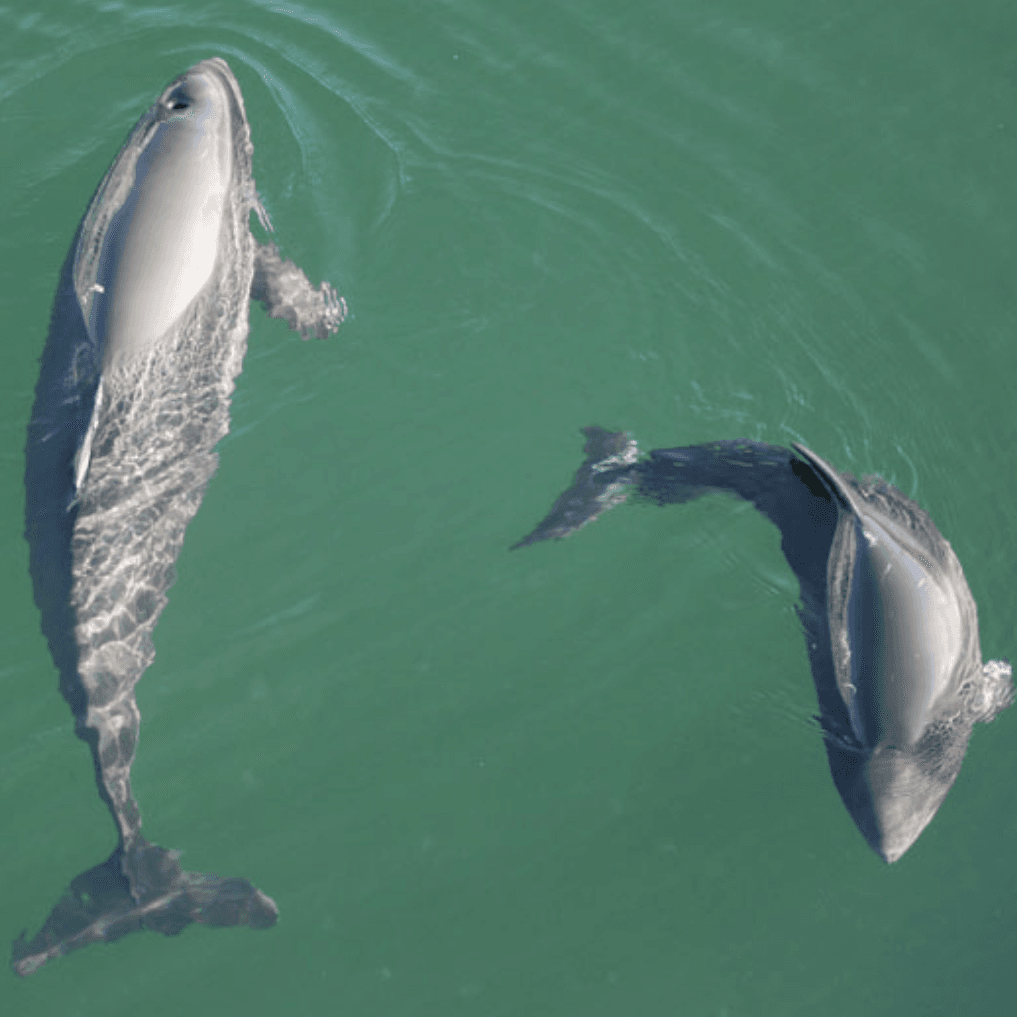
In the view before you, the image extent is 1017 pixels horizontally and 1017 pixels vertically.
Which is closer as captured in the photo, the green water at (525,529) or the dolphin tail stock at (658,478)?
the green water at (525,529)

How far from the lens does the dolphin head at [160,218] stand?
1051 centimetres

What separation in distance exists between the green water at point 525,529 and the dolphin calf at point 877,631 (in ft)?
1.46

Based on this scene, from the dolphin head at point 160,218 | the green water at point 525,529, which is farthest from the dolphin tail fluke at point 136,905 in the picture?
the dolphin head at point 160,218

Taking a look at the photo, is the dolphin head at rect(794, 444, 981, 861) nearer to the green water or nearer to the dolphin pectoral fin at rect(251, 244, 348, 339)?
the green water

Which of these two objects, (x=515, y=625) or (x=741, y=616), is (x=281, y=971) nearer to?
(x=515, y=625)

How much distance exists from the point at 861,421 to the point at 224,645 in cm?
667

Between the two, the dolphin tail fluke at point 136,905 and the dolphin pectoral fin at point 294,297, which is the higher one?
the dolphin pectoral fin at point 294,297

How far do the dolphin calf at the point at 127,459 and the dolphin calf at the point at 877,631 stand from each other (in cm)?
472

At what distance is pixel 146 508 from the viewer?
34.5ft

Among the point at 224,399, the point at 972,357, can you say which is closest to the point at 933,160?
the point at 972,357

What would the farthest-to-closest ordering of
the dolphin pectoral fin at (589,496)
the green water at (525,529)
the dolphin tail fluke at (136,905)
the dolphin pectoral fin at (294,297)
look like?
the dolphin pectoral fin at (294,297) < the dolphin pectoral fin at (589,496) < the green water at (525,529) < the dolphin tail fluke at (136,905)

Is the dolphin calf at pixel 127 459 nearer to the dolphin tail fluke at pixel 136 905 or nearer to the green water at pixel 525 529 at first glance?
the dolphin tail fluke at pixel 136 905

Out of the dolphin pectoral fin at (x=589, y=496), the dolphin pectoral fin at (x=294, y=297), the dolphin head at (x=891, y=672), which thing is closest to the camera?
the dolphin head at (x=891, y=672)

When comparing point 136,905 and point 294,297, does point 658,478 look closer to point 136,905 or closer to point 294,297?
point 294,297
